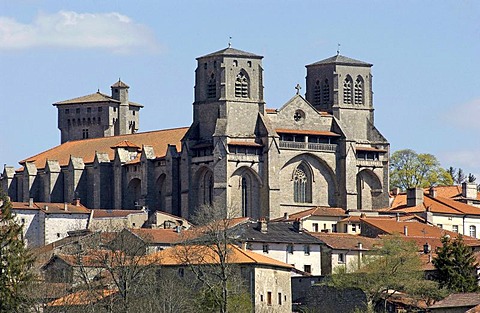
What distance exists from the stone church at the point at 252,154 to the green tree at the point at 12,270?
4283 centimetres

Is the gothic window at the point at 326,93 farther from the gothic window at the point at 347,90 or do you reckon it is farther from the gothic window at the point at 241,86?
the gothic window at the point at 241,86

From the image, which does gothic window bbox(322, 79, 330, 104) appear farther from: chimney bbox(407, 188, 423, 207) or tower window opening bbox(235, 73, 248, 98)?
tower window opening bbox(235, 73, 248, 98)

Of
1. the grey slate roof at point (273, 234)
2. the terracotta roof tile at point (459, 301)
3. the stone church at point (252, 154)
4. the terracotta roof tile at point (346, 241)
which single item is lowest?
the terracotta roof tile at point (459, 301)

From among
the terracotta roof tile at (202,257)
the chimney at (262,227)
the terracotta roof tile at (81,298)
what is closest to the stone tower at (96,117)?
the chimney at (262,227)

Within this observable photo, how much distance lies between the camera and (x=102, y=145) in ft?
517

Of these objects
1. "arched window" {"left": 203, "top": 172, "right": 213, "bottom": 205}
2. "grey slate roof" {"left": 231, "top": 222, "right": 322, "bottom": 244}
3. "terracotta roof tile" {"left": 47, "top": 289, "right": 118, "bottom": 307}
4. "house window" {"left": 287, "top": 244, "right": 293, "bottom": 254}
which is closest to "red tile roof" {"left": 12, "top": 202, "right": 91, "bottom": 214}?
"arched window" {"left": 203, "top": 172, "right": 213, "bottom": 205}

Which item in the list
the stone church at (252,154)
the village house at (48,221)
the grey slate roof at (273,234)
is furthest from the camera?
the village house at (48,221)

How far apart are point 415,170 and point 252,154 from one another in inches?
1564

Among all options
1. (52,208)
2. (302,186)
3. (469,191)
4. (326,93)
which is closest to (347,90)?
(326,93)

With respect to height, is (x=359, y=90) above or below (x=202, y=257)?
above

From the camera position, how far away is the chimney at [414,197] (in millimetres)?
141625

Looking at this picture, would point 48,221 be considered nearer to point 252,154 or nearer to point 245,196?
point 245,196

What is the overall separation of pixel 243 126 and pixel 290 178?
5.00m

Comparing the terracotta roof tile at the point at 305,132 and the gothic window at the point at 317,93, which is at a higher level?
the gothic window at the point at 317,93
